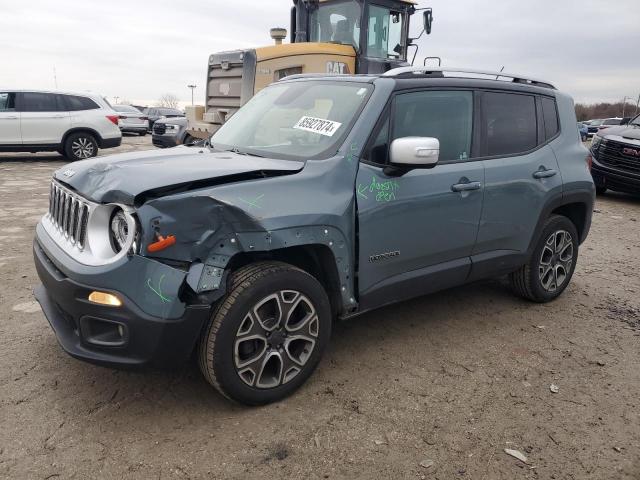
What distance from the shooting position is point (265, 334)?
2830 mm

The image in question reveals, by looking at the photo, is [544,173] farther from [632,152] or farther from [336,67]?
[632,152]

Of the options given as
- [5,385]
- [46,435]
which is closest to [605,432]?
[46,435]

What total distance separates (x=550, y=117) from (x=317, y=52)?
4.92 meters

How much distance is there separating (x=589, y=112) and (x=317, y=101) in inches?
2807

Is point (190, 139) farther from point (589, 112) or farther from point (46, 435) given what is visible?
point (589, 112)

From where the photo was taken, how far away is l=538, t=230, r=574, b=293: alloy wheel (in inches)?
178

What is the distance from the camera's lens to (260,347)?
2842 mm

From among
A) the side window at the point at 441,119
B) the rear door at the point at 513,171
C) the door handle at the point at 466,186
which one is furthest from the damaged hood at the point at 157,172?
the rear door at the point at 513,171

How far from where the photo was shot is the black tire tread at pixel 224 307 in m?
2.64

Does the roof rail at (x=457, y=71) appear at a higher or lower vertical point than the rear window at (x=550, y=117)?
higher

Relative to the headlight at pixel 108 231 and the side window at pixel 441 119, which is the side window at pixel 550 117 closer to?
the side window at pixel 441 119

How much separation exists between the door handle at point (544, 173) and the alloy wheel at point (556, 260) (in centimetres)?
52

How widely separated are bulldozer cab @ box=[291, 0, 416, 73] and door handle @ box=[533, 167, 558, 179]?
5.06m

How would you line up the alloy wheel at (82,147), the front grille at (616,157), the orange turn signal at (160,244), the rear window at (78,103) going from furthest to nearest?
the alloy wheel at (82,147) → the rear window at (78,103) → the front grille at (616,157) → the orange turn signal at (160,244)
